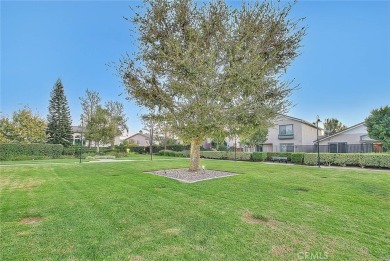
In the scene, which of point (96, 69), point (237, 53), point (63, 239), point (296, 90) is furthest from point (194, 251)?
point (96, 69)

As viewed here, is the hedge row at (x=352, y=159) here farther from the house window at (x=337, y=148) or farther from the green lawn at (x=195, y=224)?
the green lawn at (x=195, y=224)

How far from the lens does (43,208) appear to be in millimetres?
5285

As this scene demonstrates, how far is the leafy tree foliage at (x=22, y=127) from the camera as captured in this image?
29406mm

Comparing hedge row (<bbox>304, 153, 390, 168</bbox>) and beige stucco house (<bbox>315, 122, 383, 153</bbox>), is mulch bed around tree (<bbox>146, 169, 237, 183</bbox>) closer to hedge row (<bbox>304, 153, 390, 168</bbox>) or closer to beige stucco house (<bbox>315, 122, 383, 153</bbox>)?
hedge row (<bbox>304, 153, 390, 168</bbox>)

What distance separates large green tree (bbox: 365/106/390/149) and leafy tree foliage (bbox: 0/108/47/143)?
40110 mm

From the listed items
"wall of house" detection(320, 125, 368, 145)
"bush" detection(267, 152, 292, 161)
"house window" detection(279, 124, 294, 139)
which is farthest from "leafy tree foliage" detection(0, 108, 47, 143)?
"wall of house" detection(320, 125, 368, 145)

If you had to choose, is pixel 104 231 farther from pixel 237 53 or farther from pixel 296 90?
pixel 296 90

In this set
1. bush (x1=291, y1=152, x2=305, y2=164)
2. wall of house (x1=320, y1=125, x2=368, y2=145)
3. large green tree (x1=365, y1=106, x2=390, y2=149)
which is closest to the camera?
bush (x1=291, y1=152, x2=305, y2=164)

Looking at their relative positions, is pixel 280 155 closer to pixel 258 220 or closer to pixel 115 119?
pixel 258 220

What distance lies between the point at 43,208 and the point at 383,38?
755 inches

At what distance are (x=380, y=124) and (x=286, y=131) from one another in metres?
10.9

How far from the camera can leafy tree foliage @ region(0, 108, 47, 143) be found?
29406 millimetres

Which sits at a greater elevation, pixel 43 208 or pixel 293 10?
pixel 293 10

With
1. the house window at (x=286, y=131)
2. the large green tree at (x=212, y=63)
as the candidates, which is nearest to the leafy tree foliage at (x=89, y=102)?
the large green tree at (x=212, y=63)
